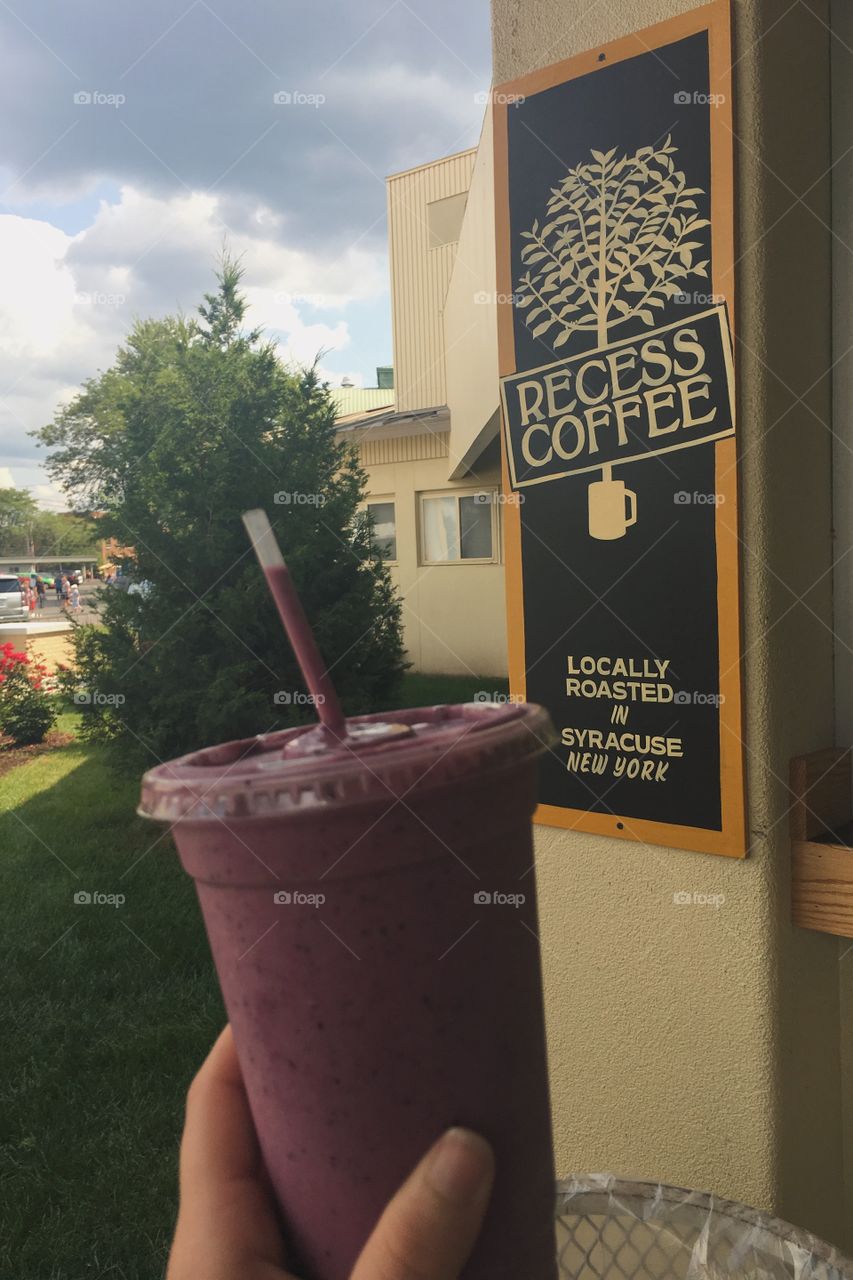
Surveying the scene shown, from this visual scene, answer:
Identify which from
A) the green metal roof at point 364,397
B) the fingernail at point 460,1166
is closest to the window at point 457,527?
the green metal roof at point 364,397

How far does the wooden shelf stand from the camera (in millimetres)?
1751

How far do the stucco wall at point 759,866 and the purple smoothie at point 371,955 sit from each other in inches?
38.7

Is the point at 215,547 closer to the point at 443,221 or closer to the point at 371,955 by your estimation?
the point at 371,955

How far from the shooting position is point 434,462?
12.9 m

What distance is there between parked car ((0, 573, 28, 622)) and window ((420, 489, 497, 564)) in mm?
7994

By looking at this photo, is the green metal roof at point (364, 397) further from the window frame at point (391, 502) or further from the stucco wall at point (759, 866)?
the stucco wall at point (759, 866)

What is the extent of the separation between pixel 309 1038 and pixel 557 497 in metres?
1.38

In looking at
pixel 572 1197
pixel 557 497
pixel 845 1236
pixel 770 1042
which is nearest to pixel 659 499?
pixel 557 497

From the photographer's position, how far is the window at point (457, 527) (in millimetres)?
12406

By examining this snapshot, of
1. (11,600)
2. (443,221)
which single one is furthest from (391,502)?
(11,600)

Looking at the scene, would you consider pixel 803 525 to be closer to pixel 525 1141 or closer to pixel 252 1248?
pixel 525 1141

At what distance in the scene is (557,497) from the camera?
2039 millimetres

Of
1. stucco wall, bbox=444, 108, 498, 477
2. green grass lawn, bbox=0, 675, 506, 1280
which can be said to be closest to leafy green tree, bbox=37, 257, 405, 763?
green grass lawn, bbox=0, 675, 506, 1280

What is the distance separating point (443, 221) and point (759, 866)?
14178 mm
